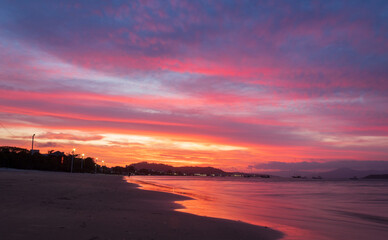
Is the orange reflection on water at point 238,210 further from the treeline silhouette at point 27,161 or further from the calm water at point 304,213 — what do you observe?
the treeline silhouette at point 27,161

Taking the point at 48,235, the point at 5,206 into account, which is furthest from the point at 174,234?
the point at 5,206

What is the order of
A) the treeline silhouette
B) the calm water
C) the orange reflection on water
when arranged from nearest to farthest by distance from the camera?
1. the orange reflection on water
2. the calm water
3. the treeline silhouette

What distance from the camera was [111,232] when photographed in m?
7.32

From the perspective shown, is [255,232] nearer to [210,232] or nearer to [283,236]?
[283,236]

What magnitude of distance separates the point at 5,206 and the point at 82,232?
4.50 m

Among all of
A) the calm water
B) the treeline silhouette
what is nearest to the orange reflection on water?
the calm water

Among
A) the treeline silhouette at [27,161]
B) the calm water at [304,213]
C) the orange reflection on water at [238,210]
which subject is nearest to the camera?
the orange reflection on water at [238,210]

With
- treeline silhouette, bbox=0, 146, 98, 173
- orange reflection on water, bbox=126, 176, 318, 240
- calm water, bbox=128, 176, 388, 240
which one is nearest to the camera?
orange reflection on water, bbox=126, 176, 318, 240

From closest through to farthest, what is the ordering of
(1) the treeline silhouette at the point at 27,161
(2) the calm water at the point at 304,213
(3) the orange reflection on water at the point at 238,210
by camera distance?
(3) the orange reflection on water at the point at 238,210 < (2) the calm water at the point at 304,213 < (1) the treeline silhouette at the point at 27,161

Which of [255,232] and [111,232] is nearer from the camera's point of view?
[111,232]

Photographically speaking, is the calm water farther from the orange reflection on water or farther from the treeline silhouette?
the treeline silhouette

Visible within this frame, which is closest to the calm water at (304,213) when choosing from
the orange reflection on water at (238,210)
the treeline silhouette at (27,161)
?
the orange reflection on water at (238,210)

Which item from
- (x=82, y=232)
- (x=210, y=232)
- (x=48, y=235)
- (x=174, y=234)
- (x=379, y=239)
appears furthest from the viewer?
(x=379, y=239)

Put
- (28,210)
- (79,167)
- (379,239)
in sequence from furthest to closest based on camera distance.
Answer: (79,167), (379,239), (28,210)
